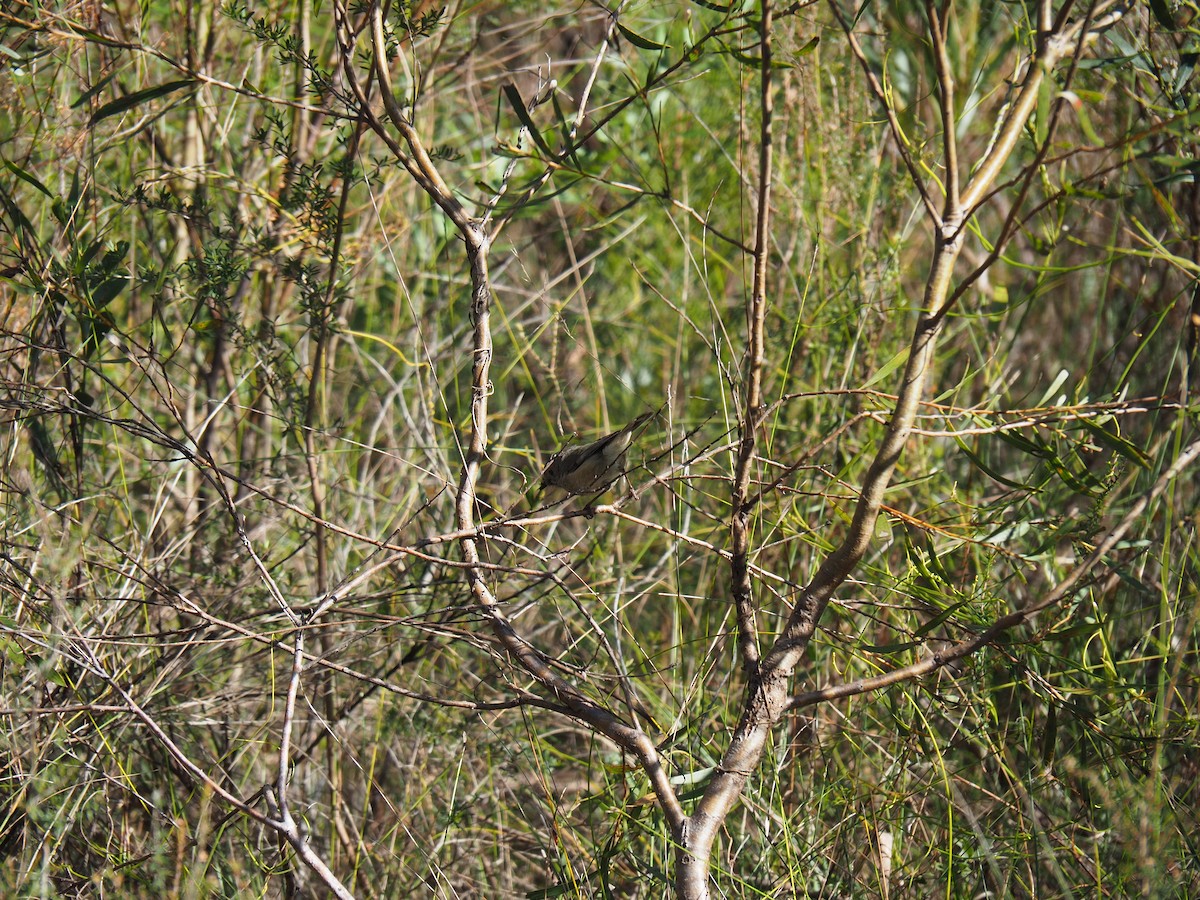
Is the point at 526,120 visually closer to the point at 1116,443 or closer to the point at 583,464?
the point at 583,464

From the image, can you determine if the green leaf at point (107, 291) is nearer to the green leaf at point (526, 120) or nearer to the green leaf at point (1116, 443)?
the green leaf at point (526, 120)

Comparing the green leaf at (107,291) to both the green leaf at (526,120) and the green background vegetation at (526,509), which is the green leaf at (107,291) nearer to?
the green background vegetation at (526,509)

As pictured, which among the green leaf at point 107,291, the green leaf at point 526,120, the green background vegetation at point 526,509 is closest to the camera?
the green leaf at point 526,120

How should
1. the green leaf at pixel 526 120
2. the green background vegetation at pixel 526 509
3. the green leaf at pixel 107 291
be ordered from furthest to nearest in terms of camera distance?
the green leaf at pixel 107 291 < the green background vegetation at pixel 526 509 < the green leaf at pixel 526 120

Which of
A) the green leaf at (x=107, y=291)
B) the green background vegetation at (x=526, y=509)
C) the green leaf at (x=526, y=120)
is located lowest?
the green background vegetation at (x=526, y=509)

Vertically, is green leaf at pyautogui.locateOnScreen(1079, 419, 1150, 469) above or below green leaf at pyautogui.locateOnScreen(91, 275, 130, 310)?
below

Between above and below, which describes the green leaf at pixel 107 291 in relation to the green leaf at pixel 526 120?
below

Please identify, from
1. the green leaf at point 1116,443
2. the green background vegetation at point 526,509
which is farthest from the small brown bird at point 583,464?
the green leaf at point 1116,443

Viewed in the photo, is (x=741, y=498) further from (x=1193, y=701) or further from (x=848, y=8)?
(x=848, y=8)

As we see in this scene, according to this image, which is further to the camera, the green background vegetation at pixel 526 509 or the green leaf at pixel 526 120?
the green background vegetation at pixel 526 509

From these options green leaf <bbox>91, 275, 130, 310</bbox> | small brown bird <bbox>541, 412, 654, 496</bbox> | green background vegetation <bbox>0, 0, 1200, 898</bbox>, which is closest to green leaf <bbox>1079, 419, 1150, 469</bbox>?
green background vegetation <bbox>0, 0, 1200, 898</bbox>

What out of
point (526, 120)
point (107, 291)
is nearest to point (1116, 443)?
point (526, 120)

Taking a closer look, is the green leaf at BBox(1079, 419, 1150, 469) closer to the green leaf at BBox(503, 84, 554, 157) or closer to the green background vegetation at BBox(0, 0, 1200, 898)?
the green background vegetation at BBox(0, 0, 1200, 898)

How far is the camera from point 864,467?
Answer: 99.4 inches
